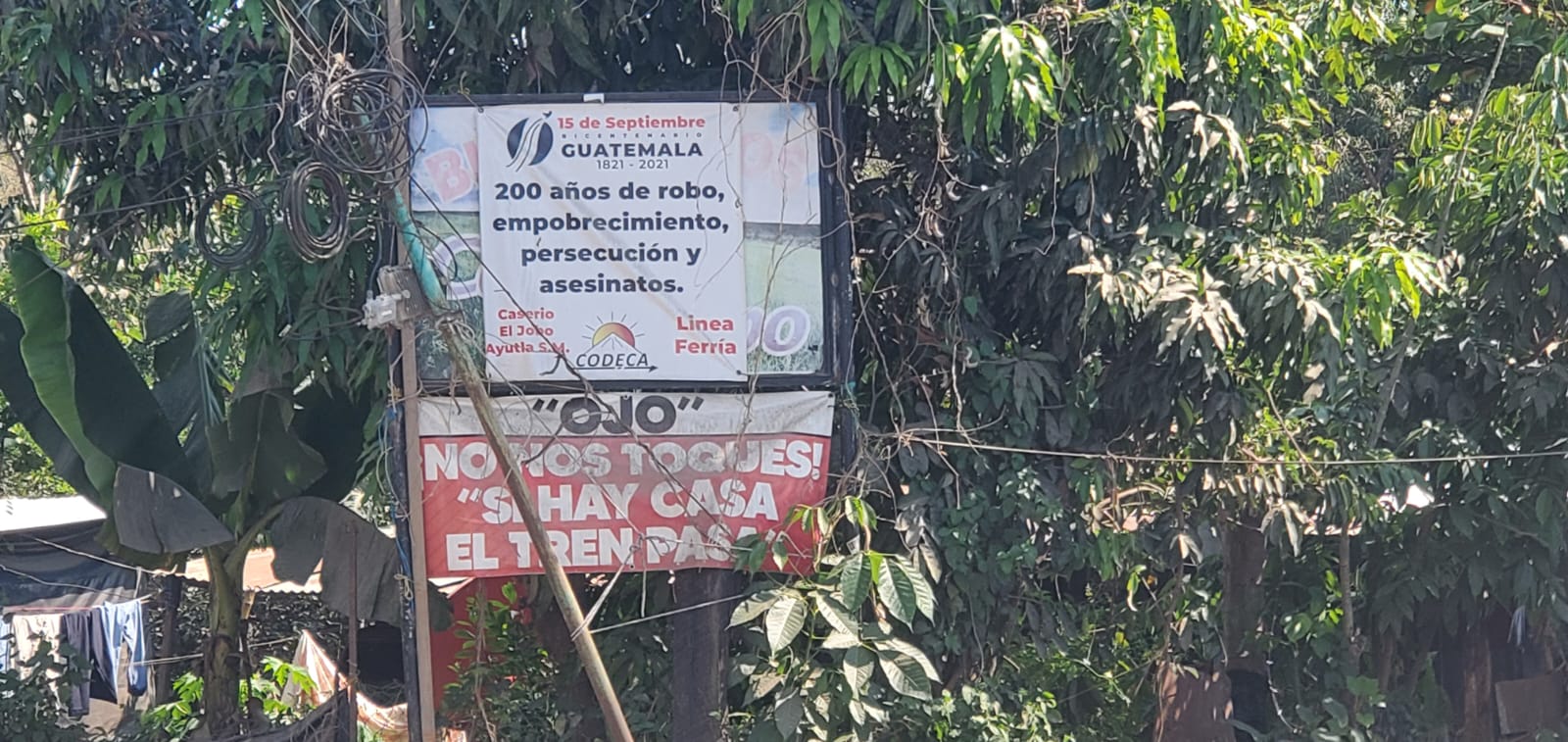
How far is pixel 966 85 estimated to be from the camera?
5234mm

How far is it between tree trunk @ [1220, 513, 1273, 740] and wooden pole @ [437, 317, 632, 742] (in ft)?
10.5

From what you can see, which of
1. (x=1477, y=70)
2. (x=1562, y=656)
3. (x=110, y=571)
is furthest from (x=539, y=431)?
(x=110, y=571)

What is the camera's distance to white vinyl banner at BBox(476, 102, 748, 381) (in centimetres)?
548

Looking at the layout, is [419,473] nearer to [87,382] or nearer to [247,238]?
[247,238]

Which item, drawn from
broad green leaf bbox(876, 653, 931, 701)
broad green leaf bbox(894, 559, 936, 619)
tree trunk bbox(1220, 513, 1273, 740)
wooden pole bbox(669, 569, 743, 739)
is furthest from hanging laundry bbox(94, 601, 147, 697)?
tree trunk bbox(1220, 513, 1273, 740)

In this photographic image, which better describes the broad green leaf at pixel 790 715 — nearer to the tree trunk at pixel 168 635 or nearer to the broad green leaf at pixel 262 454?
the broad green leaf at pixel 262 454

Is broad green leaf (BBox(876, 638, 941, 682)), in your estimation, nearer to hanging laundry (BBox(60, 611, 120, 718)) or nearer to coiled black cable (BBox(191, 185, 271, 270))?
coiled black cable (BBox(191, 185, 271, 270))

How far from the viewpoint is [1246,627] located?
678 centimetres

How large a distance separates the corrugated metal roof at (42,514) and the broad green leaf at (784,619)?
611 cm

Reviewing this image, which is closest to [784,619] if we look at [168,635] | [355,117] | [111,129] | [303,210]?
[303,210]

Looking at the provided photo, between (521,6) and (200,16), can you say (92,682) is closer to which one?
(200,16)

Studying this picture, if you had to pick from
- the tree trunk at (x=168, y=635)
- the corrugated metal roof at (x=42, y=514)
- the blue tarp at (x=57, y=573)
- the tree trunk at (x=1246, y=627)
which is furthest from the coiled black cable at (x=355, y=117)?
the corrugated metal roof at (x=42, y=514)

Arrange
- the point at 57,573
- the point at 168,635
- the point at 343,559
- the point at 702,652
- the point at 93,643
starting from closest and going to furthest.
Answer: the point at 702,652, the point at 343,559, the point at 168,635, the point at 57,573, the point at 93,643

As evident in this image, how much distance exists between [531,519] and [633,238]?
1.25 metres
